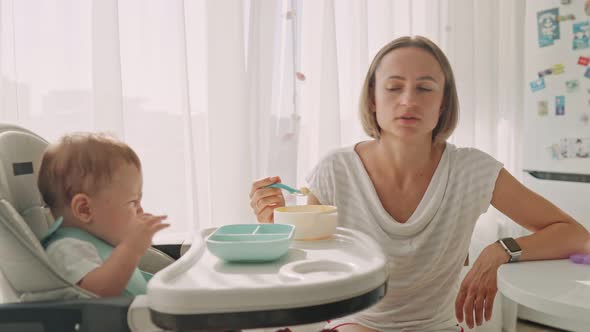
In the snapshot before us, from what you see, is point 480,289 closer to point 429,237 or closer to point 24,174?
point 429,237

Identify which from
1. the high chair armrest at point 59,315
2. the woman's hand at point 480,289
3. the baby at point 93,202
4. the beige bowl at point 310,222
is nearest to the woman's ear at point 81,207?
the baby at point 93,202

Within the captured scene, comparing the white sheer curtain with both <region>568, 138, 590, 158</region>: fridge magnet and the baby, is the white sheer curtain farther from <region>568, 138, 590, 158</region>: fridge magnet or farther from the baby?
<region>568, 138, 590, 158</region>: fridge magnet

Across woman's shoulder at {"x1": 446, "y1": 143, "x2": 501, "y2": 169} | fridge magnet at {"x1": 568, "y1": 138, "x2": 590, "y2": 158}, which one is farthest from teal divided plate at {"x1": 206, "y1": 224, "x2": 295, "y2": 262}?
fridge magnet at {"x1": 568, "y1": 138, "x2": 590, "y2": 158}

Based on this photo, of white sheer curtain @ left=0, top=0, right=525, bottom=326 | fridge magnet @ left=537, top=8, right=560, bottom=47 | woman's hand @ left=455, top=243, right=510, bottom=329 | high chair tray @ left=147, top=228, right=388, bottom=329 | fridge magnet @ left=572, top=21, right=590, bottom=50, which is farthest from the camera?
fridge magnet @ left=537, top=8, right=560, bottom=47

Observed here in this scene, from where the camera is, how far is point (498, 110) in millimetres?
2771

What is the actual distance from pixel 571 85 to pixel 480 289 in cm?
161

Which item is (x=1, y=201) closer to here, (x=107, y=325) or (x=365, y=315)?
(x=107, y=325)

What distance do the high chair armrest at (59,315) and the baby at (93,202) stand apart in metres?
0.15

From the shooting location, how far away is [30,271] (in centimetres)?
79

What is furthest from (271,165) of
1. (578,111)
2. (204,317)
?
(578,111)

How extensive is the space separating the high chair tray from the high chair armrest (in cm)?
10

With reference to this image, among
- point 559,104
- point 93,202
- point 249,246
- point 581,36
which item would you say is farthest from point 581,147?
point 93,202

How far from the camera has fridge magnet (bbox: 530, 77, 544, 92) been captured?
2.38 metres

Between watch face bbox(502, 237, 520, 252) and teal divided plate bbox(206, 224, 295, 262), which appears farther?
watch face bbox(502, 237, 520, 252)
